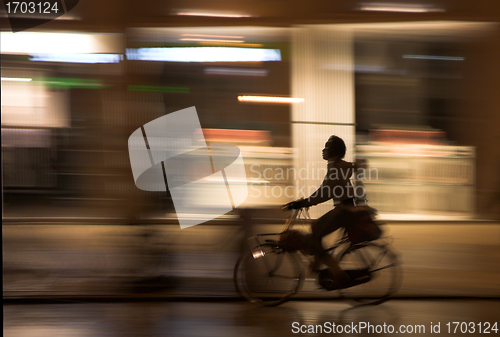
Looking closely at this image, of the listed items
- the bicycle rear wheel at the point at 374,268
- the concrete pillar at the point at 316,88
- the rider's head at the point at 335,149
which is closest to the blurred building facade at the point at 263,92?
the concrete pillar at the point at 316,88

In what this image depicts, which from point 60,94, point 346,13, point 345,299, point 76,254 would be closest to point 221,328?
point 345,299

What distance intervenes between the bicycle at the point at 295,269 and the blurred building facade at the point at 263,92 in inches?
30.4

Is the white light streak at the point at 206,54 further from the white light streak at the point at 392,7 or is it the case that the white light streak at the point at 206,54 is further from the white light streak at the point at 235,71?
the white light streak at the point at 392,7

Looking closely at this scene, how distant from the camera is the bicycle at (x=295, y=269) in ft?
13.3

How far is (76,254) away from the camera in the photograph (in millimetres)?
4793

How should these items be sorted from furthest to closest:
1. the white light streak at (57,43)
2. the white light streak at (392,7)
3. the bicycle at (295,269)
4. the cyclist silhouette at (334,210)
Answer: the white light streak at (392,7), the white light streak at (57,43), the bicycle at (295,269), the cyclist silhouette at (334,210)

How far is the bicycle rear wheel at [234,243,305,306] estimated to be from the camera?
4.07 metres

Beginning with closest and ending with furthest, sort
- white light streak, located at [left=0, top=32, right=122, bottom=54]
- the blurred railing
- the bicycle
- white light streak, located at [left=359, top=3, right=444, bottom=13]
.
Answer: the bicycle, white light streak, located at [left=0, top=32, right=122, bottom=54], white light streak, located at [left=359, top=3, right=444, bottom=13], the blurred railing

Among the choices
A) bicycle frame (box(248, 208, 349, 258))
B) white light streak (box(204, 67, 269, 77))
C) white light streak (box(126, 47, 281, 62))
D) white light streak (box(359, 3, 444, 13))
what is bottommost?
bicycle frame (box(248, 208, 349, 258))

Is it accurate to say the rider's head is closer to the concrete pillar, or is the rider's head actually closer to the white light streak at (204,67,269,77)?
the concrete pillar

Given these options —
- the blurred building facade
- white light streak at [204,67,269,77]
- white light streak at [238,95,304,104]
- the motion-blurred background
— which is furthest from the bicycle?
white light streak at [204,67,269,77]

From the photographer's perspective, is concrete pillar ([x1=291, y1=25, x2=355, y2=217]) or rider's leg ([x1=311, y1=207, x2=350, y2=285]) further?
concrete pillar ([x1=291, y1=25, x2=355, y2=217])

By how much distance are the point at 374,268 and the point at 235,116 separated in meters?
2.15

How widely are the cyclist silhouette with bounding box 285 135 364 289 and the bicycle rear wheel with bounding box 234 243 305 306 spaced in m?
0.23
